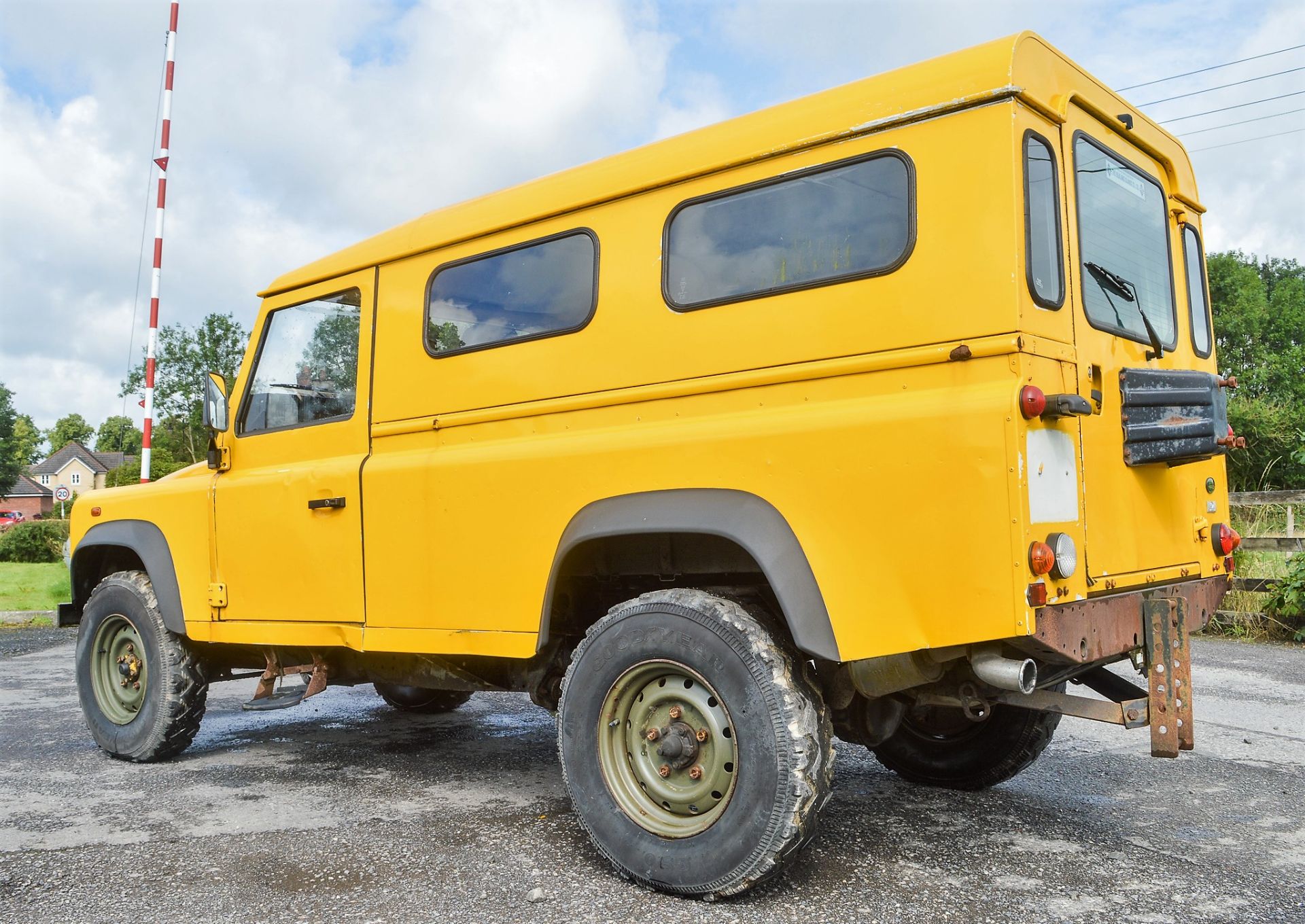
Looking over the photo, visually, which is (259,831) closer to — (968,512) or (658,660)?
(658,660)

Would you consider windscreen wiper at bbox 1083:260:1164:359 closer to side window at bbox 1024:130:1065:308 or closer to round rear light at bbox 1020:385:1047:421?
side window at bbox 1024:130:1065:308

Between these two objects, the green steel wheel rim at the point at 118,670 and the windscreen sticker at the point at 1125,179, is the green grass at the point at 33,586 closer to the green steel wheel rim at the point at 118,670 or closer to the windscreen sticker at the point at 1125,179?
the green steel wheel rim at the point at 118,670

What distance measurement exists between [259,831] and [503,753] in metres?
1.64

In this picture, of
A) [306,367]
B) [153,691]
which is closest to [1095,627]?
[306,367]

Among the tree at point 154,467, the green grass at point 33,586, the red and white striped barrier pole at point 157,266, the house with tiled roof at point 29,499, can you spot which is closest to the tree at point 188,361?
the tree at point 154,467

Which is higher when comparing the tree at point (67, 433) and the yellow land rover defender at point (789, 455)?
the tree at point (67, 433)

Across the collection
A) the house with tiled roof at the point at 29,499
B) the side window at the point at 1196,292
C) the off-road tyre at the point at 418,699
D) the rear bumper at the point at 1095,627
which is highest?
the house with tiled roof at the point at 29,499

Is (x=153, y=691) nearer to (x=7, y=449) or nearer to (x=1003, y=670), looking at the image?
A: (x=1003, y=670)

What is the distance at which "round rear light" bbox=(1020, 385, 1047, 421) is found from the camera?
296 centimetres

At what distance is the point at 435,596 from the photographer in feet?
14.3

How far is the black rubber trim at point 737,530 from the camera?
326cm

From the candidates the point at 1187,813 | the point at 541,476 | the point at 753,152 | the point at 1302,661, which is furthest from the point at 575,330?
the point at 1302,661

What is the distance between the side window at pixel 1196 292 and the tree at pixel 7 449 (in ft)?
263

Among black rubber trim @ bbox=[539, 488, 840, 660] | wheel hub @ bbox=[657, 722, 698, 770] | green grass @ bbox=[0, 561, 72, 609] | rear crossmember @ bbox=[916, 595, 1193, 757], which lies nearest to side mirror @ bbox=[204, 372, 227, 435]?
black rubber trim @ bbox=[539, 488, 840, 660]
